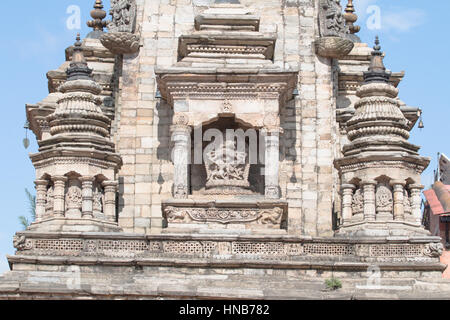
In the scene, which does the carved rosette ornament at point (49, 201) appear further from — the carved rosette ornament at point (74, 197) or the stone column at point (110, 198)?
the stone column at point (110, 198)

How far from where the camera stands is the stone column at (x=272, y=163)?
105 feet

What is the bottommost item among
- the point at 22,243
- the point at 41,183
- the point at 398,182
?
the point at 22,243

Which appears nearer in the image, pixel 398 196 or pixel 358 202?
pixel 398 196

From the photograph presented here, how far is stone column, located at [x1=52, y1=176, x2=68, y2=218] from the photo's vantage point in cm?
3098

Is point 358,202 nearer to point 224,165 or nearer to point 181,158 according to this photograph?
point 224,165

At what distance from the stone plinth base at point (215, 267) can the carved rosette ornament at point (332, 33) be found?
7.27m

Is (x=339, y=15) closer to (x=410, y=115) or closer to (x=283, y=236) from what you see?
(x=410, y=115)

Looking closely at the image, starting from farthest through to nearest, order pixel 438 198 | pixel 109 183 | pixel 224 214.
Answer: pixel 438 198 → pixel 109 183 → pixel 224 214

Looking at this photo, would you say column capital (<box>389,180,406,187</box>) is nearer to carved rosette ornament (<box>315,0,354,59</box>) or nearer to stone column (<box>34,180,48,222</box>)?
carved rosette ornament (<box>315,0,354,59</box>)

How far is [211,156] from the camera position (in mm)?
32562

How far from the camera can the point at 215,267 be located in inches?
1134

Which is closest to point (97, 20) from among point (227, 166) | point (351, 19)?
point (351, 19)

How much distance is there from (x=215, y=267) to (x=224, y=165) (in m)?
4.19
